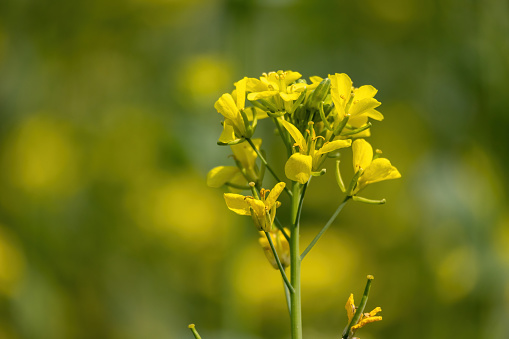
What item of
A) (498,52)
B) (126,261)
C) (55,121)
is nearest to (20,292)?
(126,261)

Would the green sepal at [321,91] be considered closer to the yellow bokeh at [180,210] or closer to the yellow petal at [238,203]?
the yellow petal at [238,203]

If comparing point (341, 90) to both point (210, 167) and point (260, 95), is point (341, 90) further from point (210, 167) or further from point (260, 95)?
point (210, 167)

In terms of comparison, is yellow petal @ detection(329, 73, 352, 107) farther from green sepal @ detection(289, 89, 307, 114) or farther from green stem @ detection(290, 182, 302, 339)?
Answer: green stem @ detection(290, 182, 302, 339)

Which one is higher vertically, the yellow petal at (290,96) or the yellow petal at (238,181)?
the yellow petal at (290,96)

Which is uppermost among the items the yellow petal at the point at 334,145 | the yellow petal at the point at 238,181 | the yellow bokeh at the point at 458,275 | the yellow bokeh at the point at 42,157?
the yellow petal at the point at 334,145

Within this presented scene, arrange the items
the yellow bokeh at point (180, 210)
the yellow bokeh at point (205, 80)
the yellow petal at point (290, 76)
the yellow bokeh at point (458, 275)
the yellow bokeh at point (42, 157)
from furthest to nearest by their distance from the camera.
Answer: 1. the yellow bokeh at point (42, 157)
2. the yellow bokeh at point (180, 210)
3. the yellow bokeh at point (205, 80)
4. the yellow bokeh at point (458, 275)
5. the yellow petal at point (290, 76)

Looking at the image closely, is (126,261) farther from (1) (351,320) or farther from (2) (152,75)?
(1) (351,320)

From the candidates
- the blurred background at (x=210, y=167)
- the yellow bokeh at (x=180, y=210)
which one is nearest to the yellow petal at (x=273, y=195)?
the blurred background at (x=210, y=167)

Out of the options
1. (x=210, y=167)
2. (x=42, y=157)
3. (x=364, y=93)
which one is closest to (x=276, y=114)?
(x=364, y=93)
